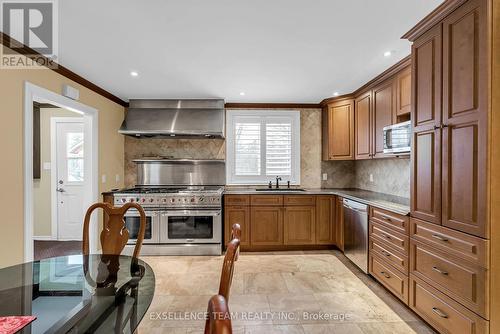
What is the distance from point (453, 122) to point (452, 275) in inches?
41.8

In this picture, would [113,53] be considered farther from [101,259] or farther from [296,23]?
[101,259]

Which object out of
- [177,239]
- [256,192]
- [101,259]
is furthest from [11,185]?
[256,192]

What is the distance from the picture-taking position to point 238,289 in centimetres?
270

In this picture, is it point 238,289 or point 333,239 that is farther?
point 333,239

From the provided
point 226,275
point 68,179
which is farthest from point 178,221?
point 226,275

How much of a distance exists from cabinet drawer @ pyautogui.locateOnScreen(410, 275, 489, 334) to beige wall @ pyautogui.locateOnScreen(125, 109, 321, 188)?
100 inches

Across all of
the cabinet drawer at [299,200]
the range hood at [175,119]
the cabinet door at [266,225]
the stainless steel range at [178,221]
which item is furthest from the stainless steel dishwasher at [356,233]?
the range hood at [175,119]

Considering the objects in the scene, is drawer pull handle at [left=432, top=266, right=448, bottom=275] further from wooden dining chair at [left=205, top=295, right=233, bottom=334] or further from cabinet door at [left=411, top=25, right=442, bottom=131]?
wooden dining chair at [left=205, top=295, right=233, bottom=334]

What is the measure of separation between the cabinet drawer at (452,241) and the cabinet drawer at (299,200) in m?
1.77

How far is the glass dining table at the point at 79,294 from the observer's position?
0.99 m

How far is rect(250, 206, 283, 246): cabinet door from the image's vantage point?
3854 mm

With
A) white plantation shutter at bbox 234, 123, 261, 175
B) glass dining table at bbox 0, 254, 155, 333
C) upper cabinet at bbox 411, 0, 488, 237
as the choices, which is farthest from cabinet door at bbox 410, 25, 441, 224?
white plantation shutter at bbox 234, 123, 261, 175

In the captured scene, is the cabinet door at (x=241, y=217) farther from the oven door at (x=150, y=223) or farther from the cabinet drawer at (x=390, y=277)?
the cabinet drawer at (x=390, y=277)

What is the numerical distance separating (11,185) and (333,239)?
395 cm
